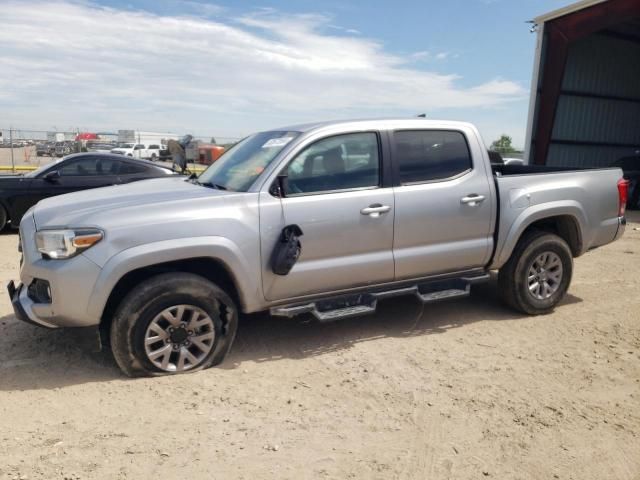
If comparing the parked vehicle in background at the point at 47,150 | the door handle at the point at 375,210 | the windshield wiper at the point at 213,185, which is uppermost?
the windshield wiper at the point at 213,185

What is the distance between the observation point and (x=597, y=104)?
17.8 m

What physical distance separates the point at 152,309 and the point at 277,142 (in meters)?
1.68

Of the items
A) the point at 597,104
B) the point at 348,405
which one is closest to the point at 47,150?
the point at 597,104

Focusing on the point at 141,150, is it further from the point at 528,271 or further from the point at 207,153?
the point at 528,271

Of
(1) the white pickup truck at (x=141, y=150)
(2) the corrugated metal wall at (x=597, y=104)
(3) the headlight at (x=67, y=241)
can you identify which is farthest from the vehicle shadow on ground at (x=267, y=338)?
(1) the white pickup truck at (x=141, y=150)

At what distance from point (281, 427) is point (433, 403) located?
1.03 metres

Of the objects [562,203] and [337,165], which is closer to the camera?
[337,165]

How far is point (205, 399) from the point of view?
3541 mm

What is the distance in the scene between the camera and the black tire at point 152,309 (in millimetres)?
3627

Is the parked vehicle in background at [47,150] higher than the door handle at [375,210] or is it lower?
lower

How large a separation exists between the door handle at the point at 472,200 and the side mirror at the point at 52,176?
24.1 feet

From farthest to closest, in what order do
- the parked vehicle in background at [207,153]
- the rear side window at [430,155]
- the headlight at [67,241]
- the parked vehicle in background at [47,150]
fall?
the parked vehicle in background at [47,150] < the parked vehicle in background at [207,153] < the rear side window at [430,155] < the headlight at [67,241]

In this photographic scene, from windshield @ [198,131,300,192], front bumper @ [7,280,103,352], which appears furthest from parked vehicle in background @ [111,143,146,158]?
front bumper @ [7,280,103,352]

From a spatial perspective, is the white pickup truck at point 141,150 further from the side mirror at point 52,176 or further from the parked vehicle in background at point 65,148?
the side mirror at point 52,176
